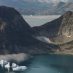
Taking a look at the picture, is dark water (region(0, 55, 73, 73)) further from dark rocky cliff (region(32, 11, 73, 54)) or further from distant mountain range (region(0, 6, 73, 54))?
dark rocky cliff (region(32, 11, 73, 54))

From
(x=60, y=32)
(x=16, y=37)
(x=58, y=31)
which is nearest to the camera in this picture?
(x=16, y=37)

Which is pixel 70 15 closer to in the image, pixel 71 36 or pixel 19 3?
pixel 71 36

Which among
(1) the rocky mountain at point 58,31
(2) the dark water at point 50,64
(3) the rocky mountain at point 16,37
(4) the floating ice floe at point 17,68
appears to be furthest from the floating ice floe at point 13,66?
(1) the rocky mountain at point 58,31

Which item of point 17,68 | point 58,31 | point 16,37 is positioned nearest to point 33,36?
point 16,37

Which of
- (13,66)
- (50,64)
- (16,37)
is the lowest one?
(50,64)

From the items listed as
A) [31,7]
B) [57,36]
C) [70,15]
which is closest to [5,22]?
[57,36]

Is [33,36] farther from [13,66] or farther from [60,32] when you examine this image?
[13,66]
